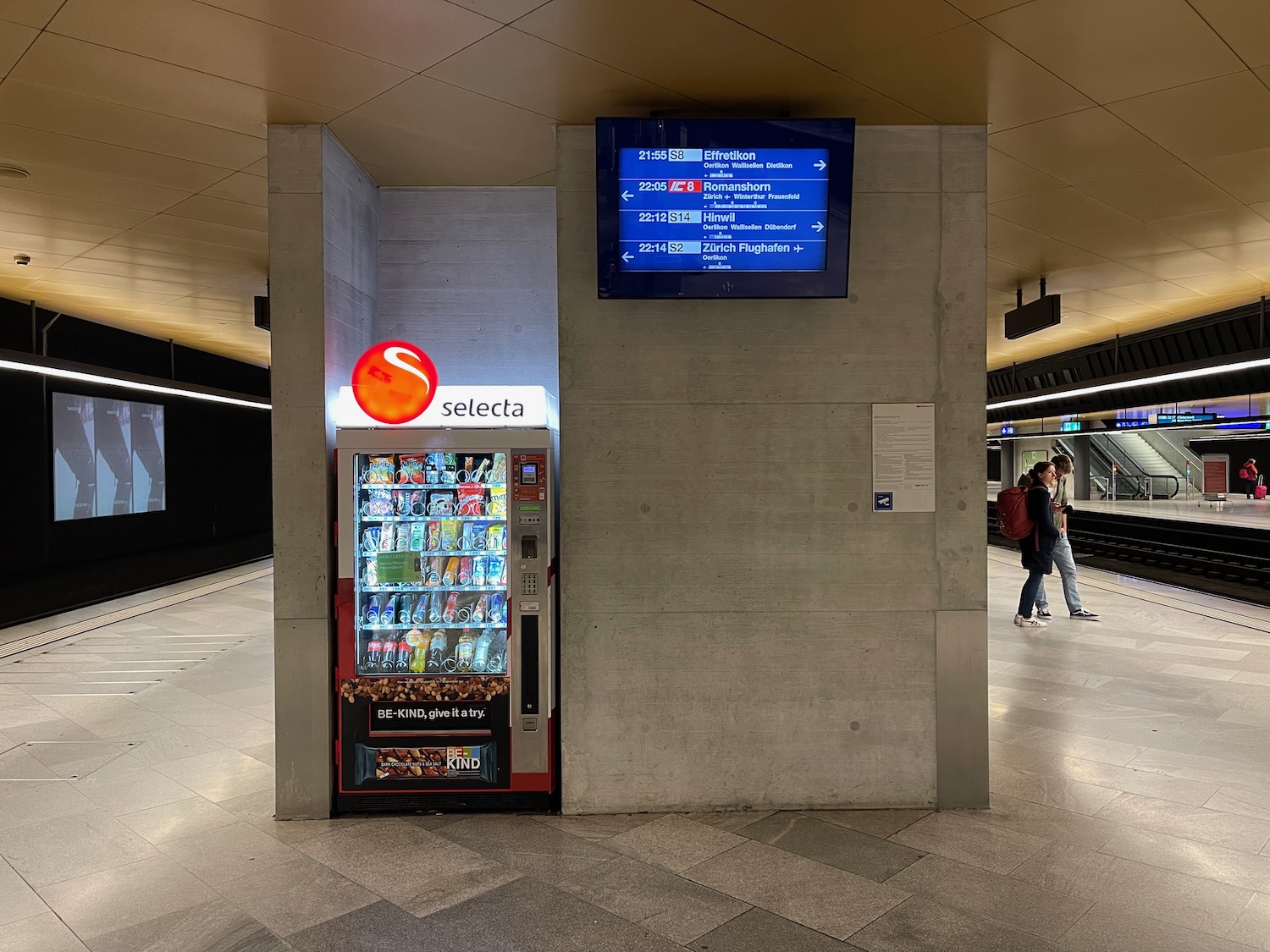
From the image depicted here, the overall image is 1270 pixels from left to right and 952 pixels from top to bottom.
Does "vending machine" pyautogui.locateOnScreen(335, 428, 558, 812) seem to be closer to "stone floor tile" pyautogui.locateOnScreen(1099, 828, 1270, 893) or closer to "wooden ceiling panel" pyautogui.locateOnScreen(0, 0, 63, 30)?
"wooden ceiling panel" pyautogui.locateOnScreen(0, 0, 63, 30)

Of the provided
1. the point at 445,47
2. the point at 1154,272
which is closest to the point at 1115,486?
the point at 1154,272

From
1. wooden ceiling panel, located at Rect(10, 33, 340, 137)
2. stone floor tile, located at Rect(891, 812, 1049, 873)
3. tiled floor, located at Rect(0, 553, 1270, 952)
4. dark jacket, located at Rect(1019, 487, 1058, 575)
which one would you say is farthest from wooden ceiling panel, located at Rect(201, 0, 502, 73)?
dark jacket, located at Rect(1019, 487, 1058, 575)

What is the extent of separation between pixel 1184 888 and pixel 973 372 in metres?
2.47

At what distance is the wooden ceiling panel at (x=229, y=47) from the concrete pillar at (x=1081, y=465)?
109 ft

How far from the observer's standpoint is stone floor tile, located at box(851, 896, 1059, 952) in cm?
289

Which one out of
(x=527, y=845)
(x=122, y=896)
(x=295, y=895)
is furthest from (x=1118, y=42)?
(x=122, y=896)

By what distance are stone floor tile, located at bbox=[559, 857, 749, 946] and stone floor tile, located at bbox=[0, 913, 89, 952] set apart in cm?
185

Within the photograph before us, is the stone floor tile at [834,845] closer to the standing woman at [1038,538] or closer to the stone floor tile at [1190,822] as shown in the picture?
the stone floor tile at [1190,822]

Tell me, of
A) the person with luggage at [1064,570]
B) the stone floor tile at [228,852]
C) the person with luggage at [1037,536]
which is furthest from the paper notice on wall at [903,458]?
the person with luggage at [1064,570]

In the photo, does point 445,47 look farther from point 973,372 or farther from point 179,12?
point 973,372

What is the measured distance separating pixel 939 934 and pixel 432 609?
2766mm

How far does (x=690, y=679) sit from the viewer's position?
162 inches

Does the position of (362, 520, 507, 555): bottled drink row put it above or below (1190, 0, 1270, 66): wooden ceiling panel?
below

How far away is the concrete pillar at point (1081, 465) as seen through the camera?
3138cm
